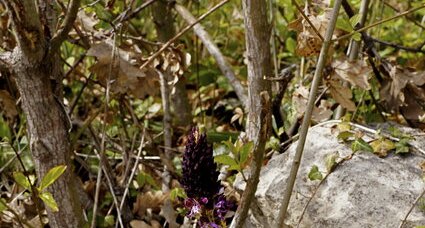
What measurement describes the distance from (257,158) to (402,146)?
66 cm

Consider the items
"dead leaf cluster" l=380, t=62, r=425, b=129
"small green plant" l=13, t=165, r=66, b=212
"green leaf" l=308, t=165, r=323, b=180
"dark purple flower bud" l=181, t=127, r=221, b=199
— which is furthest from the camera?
"dead leaf cluster" l=380, t=62, r=425, b=129

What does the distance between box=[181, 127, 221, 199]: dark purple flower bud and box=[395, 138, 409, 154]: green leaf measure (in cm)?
55

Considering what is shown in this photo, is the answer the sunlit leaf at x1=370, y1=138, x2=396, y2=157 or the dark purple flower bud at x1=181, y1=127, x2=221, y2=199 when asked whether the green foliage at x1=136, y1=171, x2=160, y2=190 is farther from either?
the sunlit leaf at x1=370, y1=138, x2=396, y2=157

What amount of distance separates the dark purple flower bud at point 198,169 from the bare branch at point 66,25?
1.35 feet

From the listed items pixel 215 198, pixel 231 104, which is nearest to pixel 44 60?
pixel 215 198

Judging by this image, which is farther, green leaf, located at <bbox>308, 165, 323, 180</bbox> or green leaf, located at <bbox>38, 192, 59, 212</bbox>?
green leaf, located at <bbox>308, 165, 323, 180</bbox>

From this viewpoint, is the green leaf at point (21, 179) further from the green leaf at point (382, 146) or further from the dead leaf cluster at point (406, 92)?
the dead leaf cluster at point (406, 92)

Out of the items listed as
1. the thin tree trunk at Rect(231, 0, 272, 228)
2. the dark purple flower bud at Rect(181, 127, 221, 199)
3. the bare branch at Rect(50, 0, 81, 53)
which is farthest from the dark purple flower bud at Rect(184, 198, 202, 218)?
the bare branch at Rect(50, 0, 81, 53)

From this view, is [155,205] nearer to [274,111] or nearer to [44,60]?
[274,111]

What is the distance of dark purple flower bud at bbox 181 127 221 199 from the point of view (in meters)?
1.59

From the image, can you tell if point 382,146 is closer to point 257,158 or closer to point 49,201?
point 257,158

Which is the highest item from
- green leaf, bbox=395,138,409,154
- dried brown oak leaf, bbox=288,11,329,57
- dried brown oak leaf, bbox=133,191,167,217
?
dried brown oak leaf, bbox=288,11,329,57

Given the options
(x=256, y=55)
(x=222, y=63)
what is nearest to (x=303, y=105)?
(x=256, y=55)

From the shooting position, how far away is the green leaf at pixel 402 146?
5.90 feet
